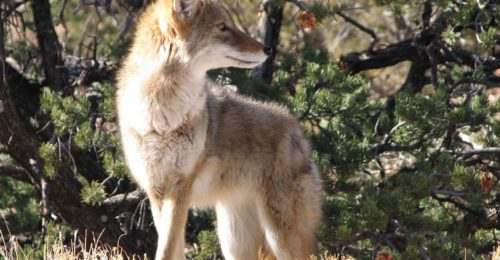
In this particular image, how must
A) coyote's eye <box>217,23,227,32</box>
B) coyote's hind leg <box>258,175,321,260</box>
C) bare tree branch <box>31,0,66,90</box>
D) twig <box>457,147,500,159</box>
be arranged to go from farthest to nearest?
1. bare tree branch <box>31,0,66,90</box>
2. twig <box>457,147,500,159</box>
3. coyote's hind leg <box>258,175,321,260</box>
4. coyote's eye <box>217,23,227,32</box>

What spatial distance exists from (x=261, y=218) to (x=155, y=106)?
4.31 feet

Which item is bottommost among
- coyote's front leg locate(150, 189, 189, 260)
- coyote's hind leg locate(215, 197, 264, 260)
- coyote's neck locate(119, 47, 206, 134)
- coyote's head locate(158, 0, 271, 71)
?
coyote's hind leg locate(215, 197, 264, 260)

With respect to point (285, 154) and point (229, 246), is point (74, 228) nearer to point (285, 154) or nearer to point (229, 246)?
point (229, 246)

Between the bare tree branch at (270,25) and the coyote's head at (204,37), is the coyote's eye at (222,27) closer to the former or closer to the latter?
the coyote's head at (204,37)

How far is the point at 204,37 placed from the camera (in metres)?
6.28

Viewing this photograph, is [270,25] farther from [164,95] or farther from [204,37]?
[164,95]

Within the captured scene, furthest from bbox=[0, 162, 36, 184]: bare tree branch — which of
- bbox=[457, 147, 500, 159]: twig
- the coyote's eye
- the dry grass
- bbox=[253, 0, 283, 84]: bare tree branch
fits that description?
bbox=[457, 147, 500, 159]: twig

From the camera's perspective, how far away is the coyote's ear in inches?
244

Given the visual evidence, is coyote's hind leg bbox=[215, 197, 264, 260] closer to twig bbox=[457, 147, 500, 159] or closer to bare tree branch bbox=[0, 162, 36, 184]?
twig bbox=[457, 147, 500, 159]

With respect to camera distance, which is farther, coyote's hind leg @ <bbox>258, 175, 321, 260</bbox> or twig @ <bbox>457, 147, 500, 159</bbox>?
twig @ <bbox>457, 147, 500, 159</bbox>

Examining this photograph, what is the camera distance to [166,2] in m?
6.32

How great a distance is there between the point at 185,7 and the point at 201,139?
93 centimetres

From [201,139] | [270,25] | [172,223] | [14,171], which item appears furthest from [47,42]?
[172,223]

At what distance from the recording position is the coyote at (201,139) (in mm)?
6211
